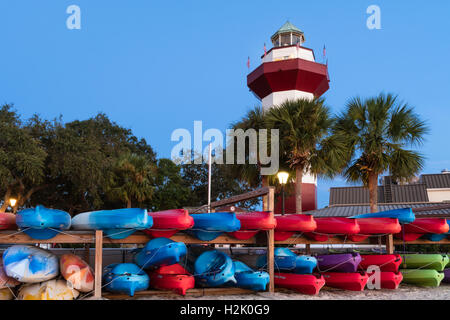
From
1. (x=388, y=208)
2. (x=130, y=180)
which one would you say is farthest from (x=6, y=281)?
(x=388, y=208)

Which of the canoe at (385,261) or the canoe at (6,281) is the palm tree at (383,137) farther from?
the canoe at (6,281)

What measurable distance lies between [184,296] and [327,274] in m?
3.38

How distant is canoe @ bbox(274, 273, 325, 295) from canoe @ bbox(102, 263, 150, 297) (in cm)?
287

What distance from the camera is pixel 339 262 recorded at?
29.8 ft

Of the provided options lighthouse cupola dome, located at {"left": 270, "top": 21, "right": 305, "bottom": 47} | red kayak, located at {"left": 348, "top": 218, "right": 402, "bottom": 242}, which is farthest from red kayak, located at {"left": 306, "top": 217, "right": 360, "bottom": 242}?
lighthouse cupola dome, located at {"left": 270, "top": 21, "right": 305, "bottom": 47}

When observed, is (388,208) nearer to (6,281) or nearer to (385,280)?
(385,280)

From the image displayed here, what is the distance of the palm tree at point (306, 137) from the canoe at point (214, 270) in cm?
776

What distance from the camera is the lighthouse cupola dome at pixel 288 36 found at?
29.8 metres

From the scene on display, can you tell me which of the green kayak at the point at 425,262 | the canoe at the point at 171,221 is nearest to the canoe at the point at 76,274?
the canoe at the point at 171,221

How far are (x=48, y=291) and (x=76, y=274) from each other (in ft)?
1.69

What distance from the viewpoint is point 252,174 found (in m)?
17.1

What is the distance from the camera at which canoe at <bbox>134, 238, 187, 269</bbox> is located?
24.9 feet

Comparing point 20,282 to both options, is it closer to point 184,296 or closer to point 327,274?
point 184,296
